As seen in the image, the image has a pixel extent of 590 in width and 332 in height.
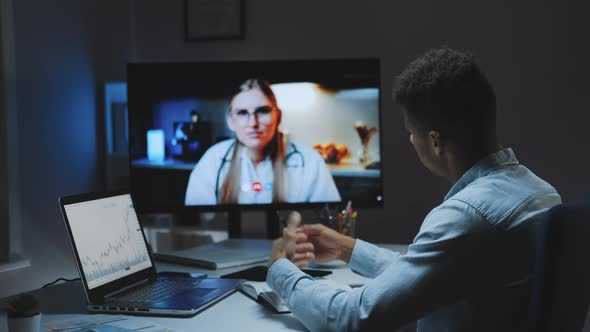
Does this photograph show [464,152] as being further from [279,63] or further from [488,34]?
[488,34]

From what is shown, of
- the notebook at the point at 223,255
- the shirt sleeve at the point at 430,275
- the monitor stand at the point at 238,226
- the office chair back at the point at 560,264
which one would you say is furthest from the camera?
the monitor stand at the point at 238,226

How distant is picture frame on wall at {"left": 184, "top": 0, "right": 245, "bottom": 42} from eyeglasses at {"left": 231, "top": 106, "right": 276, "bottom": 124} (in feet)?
1.82

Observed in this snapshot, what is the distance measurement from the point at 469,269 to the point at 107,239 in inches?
35.3

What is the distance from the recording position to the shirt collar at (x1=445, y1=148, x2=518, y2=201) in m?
1.19

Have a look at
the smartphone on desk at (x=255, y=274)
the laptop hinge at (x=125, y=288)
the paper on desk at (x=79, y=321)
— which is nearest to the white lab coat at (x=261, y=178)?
the smartphone on desk at (x=255, y=274)

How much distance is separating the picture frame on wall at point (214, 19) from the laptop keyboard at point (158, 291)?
4.01 ft

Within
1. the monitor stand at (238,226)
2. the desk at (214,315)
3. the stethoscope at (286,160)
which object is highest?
the stethoscope at (286,160)

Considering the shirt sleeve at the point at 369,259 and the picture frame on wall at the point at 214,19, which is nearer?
the shirt sleeve at the point at 369,259

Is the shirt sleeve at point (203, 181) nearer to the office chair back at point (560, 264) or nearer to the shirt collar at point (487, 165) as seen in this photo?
the shirt collar at point (487, 165)

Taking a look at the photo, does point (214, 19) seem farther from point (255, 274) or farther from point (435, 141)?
point (435, 141)

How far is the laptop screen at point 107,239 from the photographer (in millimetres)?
1461

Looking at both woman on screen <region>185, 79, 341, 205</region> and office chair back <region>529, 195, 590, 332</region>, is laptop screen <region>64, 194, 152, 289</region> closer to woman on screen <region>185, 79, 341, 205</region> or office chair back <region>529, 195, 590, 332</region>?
woman on screen <region>185, 79, 341, 205</region>

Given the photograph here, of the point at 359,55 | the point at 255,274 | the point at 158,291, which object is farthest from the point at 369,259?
the point at 359,55

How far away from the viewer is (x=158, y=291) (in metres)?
1.56
